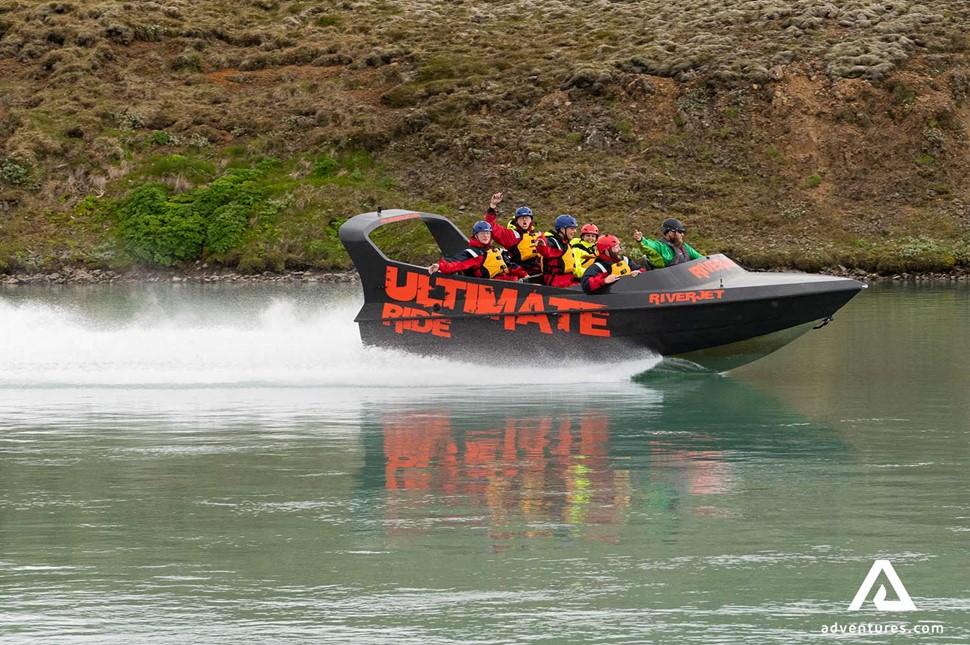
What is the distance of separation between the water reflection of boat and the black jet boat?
0.81 meters

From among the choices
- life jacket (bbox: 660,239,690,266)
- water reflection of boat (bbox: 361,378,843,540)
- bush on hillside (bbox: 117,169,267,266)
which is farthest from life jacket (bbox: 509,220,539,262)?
bush on hillside (bbox: 117,169,267,266)

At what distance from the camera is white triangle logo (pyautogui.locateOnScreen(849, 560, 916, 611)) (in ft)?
26.1

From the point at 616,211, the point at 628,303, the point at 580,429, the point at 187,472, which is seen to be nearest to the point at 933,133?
the point at 616,211

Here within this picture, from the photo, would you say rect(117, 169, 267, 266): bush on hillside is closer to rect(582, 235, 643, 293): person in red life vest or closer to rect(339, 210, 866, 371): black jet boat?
rect(339, 210, 866, 371): black jet boat

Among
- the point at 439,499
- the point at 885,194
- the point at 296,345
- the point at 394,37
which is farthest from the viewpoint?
the point at 394,37

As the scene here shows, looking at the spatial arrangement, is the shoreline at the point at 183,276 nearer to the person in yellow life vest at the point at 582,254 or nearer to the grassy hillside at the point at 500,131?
the grassy hillside at the point at 500,131

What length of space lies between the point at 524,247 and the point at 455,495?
7782 mm

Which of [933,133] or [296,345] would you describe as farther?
[933,133]

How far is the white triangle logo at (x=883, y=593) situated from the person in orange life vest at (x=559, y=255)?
32.0ft

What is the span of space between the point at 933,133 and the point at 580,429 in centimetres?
3647

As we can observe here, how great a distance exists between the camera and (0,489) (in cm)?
1159

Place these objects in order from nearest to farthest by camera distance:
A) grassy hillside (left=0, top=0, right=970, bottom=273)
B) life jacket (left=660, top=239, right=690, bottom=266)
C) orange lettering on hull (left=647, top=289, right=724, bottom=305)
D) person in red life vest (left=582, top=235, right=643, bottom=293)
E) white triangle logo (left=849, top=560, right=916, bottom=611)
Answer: white triangle logo (left=849, top=560, right=916, bottom=611), orange lettering on hull (left=647, top=289, right=724, bottom=305), person in red life vest (left=582, top=235, right=643, bottom=293), life jacket (left=660, top=239, right=690, bottom=266), grassy hillside (left=0, top=0, right=970, bottom=273)

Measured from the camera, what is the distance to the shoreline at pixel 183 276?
4125cm

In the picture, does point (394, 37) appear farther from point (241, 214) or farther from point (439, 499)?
point (439, 499)
